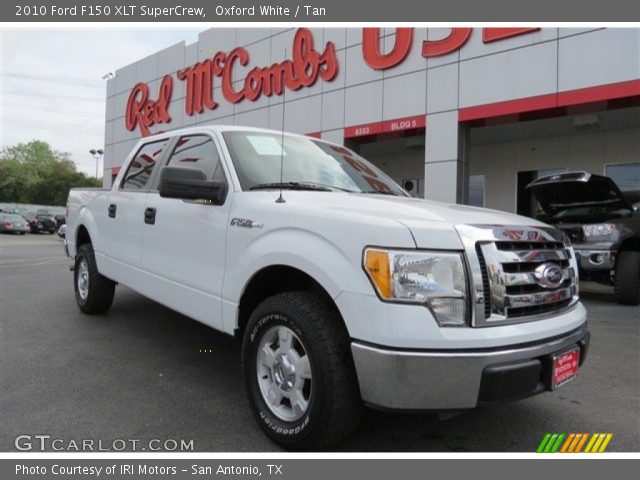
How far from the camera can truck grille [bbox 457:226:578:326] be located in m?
2.25

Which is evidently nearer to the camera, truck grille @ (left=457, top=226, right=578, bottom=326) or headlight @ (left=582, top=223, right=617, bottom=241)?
truck grille @ (left=457, top=226, right=578, bottom=326)

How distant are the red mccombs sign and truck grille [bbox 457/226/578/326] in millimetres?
7589

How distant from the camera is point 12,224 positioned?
1235 inches

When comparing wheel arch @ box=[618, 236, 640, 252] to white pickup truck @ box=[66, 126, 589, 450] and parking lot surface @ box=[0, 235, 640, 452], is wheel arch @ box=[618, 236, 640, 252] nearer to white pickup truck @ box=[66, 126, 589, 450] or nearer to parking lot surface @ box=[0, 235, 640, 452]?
parking lot surface @ box=[0, 235, 640, 452]

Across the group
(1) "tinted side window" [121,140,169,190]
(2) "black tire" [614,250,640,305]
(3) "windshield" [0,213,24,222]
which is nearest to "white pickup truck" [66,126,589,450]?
(1) "tinted side window" [121,140,169,190]

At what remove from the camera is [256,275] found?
2.86 metres

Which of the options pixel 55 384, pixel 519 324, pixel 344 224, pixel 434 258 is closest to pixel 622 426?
pixel 519 324

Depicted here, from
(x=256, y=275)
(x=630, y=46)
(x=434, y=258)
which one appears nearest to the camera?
(x=434, y=258)

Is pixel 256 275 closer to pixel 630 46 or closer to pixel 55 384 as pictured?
pixel 55 384

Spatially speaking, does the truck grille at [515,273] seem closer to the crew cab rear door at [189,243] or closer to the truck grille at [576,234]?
the crew cab rear door at [189,243]

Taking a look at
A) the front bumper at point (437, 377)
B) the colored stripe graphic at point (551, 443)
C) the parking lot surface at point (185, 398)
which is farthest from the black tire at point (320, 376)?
the colored stripe graphic at point (551, 443)

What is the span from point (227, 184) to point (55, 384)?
1.98m

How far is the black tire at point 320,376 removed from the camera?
2299 mm

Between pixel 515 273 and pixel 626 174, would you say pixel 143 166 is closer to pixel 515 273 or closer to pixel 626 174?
pixel 515 273
